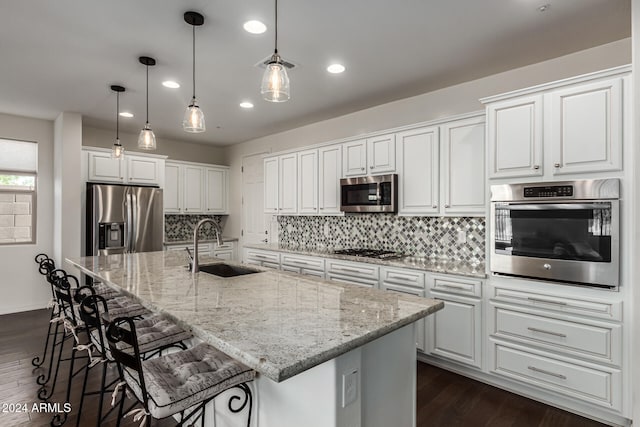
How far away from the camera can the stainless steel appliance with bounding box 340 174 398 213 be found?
3680 millimetres

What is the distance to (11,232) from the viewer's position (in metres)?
→ 4.76

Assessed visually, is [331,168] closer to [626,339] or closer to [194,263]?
[194,263]

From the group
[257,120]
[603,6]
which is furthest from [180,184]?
[603,6]

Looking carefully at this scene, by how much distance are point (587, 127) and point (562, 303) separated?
1196 millimetres

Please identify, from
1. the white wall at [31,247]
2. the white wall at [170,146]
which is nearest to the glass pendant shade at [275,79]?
the white wall at [170,146]

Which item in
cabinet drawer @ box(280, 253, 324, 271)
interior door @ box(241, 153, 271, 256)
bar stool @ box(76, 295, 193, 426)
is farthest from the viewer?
interior door @ box(241, 153, 271, 256)

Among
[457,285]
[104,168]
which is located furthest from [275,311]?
[104,168]

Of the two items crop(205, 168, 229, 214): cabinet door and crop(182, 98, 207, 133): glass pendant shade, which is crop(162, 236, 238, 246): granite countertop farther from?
crop(182, 98, 207, 133): glass pendant shade

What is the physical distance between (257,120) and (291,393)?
13.7ft

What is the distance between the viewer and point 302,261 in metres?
4.20

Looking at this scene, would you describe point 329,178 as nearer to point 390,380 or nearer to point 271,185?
point 271,185

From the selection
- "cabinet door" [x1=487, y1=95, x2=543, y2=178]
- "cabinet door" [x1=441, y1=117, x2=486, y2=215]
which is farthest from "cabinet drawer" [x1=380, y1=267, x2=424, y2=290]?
"cabinet door" [x1=487, y1=95, x2=543, y2=178]

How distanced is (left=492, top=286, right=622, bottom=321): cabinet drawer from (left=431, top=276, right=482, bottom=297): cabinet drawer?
141 mm

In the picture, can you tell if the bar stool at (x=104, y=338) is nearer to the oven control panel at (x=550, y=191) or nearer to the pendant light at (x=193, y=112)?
the pendant light at (x=193, y=112)
